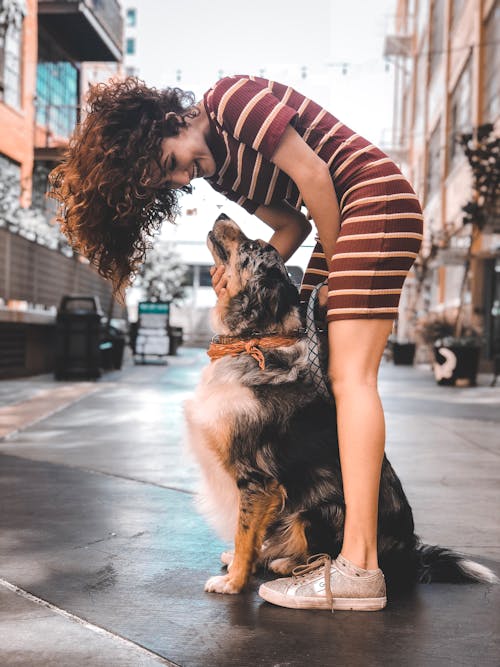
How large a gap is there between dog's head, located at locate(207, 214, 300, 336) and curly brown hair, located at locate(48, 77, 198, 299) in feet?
0.95

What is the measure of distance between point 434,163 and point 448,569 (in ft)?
84.7

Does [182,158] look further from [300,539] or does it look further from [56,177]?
[300,539]

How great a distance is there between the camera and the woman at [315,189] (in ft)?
7.96

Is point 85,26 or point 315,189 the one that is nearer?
point 315,189

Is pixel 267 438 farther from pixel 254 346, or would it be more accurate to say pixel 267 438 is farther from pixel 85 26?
pixel 85 26

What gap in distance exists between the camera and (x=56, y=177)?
285 centimetres

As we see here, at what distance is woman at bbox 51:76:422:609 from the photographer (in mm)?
2426

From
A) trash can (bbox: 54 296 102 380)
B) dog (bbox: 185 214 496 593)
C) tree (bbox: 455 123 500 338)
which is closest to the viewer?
dog (bbox: 185 214 496 593)

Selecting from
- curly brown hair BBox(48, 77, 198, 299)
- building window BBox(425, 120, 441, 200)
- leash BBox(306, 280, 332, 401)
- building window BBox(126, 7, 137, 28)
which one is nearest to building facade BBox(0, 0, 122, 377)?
curly brown hair BBox(48, 77, 198, 299)

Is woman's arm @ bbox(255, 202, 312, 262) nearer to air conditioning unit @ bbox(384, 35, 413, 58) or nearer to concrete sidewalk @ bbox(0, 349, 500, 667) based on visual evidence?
concrete sidewalk @ bbox(0, 349, 500, 667)

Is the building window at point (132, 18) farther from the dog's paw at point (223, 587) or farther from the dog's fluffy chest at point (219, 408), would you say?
the dog's paw at point (223, 587)

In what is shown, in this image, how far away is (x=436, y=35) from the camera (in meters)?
26.8

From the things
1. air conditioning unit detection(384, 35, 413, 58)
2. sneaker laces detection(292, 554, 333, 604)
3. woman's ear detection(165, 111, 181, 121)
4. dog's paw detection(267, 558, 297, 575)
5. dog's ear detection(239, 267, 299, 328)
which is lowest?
dog's paw detection(267, 558, 297, 575)

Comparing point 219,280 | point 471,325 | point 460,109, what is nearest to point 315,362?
point 219,280
